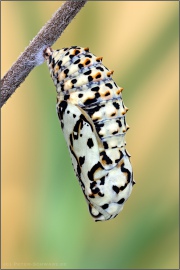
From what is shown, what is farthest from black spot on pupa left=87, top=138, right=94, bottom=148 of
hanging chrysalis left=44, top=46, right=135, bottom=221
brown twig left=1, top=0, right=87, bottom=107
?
brown twig left=1, top=0, right=87, bottom=107

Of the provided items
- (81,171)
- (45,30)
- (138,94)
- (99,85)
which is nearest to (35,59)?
(45,30)

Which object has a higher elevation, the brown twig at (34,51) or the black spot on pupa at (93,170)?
the brown twig at (34,51)

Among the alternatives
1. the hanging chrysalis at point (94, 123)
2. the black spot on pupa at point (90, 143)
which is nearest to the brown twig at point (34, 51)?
the hanging chrysalis at point (94, 123)

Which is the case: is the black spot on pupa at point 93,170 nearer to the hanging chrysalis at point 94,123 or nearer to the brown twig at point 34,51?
the hanging chrysalis at point 94,123

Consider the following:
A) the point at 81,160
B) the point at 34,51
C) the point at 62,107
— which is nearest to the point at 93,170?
the point at 81,160

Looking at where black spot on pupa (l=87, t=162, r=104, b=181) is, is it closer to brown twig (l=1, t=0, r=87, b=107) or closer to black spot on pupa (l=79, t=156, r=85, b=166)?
black spot on pupa (l=79, t=156, r=85, b=166)

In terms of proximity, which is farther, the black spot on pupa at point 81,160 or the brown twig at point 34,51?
the black spot on pupa at point 81,160

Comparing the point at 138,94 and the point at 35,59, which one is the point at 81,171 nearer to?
the point at 35,59
